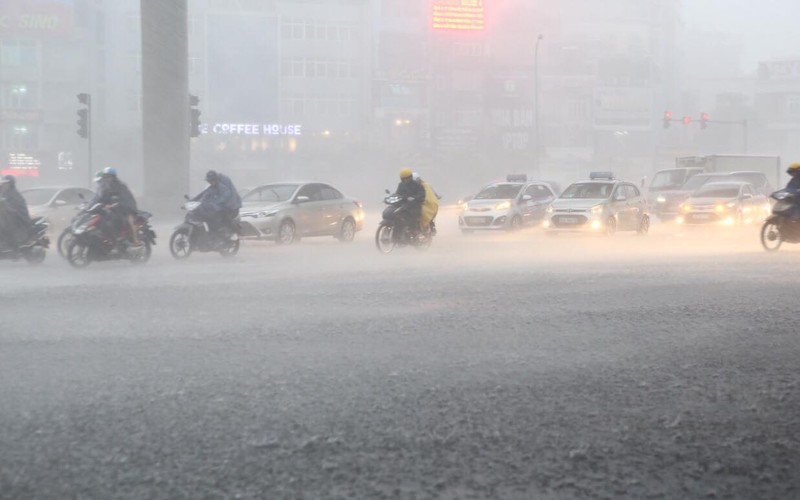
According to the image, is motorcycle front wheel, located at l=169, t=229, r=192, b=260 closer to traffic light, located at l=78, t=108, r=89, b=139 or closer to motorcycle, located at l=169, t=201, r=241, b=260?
motorcycle, located at l=169, t=201, r=241, b=260

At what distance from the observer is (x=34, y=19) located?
74.1m

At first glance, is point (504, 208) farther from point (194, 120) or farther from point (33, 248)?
point (33, 248)

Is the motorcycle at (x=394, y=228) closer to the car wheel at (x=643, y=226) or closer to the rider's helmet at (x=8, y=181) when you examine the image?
the rider's helmet at (x=8, y=181)

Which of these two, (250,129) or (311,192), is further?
(250,129)

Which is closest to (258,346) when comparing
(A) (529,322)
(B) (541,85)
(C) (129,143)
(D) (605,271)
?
(A) (529,322)

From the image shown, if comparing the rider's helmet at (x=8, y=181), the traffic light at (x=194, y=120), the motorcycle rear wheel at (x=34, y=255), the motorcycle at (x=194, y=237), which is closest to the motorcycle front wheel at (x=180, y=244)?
the motorcycle at (x=194, y=237)

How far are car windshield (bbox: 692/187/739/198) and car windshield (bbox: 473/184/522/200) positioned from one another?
5.78 meters

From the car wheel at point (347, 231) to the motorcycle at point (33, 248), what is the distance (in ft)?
27.8

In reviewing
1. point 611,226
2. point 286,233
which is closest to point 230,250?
point 286,233

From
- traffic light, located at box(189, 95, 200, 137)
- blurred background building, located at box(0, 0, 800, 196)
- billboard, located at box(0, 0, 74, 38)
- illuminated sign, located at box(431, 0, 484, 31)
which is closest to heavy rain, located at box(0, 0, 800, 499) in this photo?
traffic light, located at box(189, 95, 200, 137)

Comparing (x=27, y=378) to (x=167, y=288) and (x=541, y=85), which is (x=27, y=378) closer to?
(x=167, y=288)

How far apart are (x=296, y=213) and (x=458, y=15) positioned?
6519 cm

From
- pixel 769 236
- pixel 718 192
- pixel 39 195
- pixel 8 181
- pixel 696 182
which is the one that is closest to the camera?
pixel 8 181

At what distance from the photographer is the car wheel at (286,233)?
2198 centimetres
